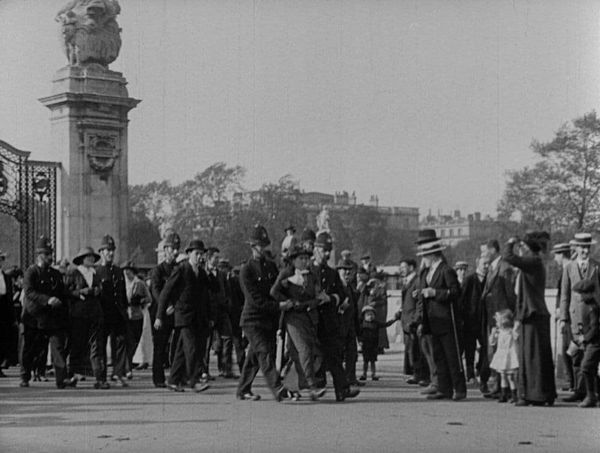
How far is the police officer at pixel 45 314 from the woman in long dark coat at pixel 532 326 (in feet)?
18.5

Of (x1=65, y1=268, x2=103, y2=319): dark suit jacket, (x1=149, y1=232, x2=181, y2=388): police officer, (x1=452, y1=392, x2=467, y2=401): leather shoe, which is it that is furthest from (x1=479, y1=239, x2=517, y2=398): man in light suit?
(x1=65, y1=268, x2=103, y2=319): dark suit jacket

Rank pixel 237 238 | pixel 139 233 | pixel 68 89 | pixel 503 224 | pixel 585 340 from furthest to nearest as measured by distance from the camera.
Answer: pixel 139 233 < pixel 237 238 < pixel 503 224 < pixel 68 89 < pixel 585 340

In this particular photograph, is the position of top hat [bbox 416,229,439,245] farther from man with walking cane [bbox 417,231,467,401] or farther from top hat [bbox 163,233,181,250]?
top hat [bbox 163,233,181,250]

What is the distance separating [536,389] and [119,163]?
12.7 meters

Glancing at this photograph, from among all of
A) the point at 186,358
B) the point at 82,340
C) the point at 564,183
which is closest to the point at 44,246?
the point at 82,340

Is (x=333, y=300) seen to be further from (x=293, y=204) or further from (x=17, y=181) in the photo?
(x=293, y=204)

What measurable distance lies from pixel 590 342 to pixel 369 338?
4.98m

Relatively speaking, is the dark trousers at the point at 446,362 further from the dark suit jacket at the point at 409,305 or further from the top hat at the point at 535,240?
the dark suit jacket at the point at 409,305

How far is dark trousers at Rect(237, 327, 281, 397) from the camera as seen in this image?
539 inches

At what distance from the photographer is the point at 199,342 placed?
1500 centimetres

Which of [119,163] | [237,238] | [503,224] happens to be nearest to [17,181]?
[119,163]

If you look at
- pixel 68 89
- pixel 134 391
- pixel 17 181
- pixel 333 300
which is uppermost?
pixel 68 89

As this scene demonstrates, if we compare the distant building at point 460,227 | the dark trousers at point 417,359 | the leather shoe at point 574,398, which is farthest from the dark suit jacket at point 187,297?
the distant building at point 460,227

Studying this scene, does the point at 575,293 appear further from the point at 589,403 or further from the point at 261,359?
the point at 261,359
